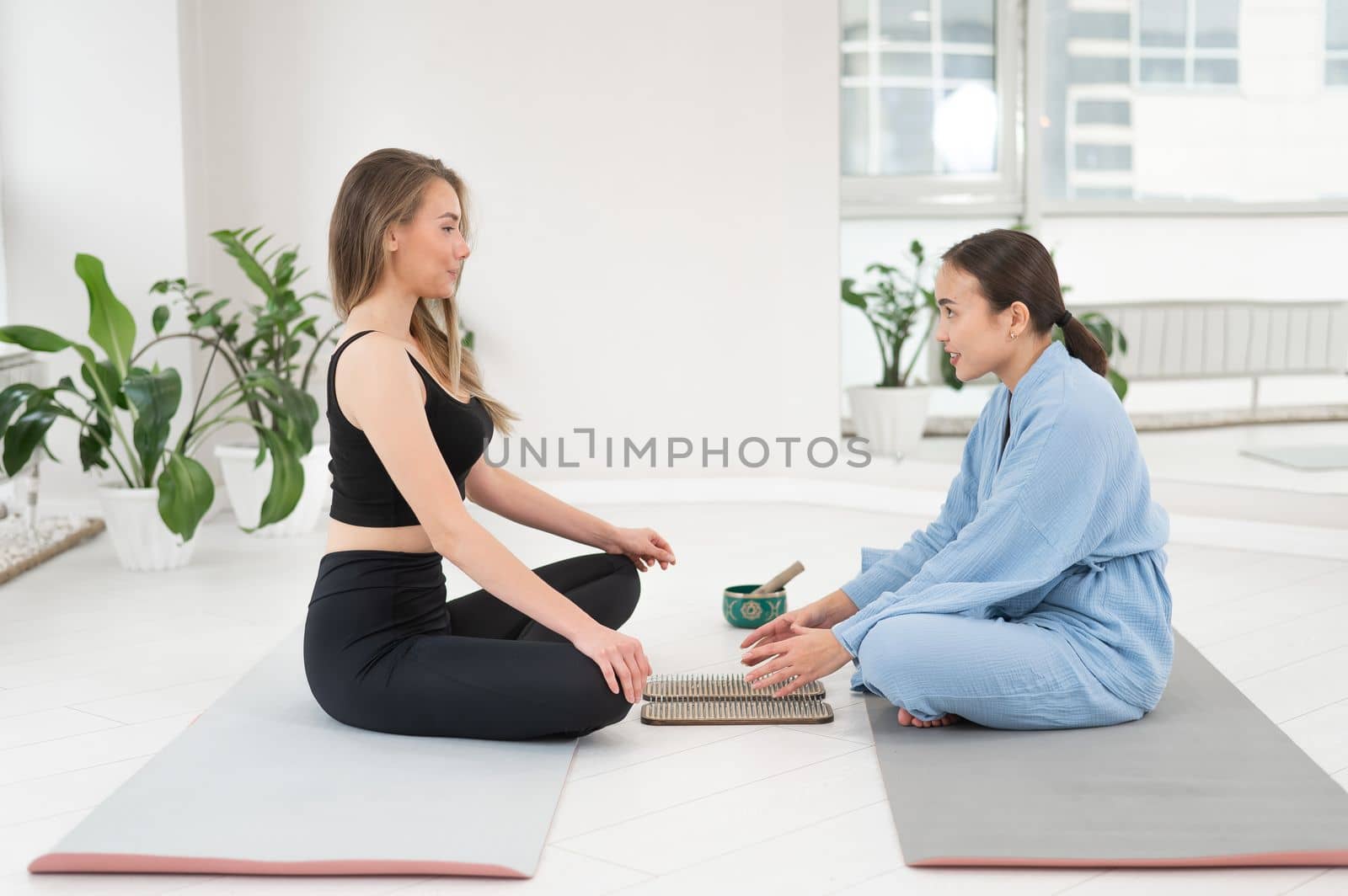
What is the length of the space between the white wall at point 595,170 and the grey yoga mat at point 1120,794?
8.47 feet

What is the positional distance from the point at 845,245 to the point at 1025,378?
8.90ft

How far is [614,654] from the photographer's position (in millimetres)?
1842

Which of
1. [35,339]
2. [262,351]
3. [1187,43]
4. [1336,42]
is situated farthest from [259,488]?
[1336,42]

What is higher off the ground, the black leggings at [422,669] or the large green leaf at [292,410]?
the large green leaf at [292,410]

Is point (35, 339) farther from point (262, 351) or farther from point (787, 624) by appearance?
point (787, 624)

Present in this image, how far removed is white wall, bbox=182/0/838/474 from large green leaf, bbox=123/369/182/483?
1190 mm

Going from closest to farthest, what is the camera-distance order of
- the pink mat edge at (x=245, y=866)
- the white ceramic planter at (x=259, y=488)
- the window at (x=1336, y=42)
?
the pink mat edge at (x=245, y=866) → the white ceramic planter at (x=259, y=488) → the window at (x=1336, y=42)

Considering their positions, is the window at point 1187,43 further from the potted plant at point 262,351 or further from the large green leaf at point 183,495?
the large green leaf at point 183,495

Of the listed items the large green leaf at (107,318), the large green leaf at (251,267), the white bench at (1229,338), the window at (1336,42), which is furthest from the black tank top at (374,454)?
the window at (1336,42)

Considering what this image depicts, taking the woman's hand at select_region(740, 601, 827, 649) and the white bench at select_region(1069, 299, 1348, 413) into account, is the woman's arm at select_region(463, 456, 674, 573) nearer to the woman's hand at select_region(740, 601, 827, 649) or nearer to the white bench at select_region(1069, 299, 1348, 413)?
the woman's hand at select_region(740, 601, 827, 649)

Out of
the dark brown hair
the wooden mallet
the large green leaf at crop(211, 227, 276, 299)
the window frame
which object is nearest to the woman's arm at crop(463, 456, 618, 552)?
the wooden mallet

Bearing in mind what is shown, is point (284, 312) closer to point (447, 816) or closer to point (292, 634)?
point (292, 634)

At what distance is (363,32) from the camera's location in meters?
4.43

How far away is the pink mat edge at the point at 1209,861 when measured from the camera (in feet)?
5.04
